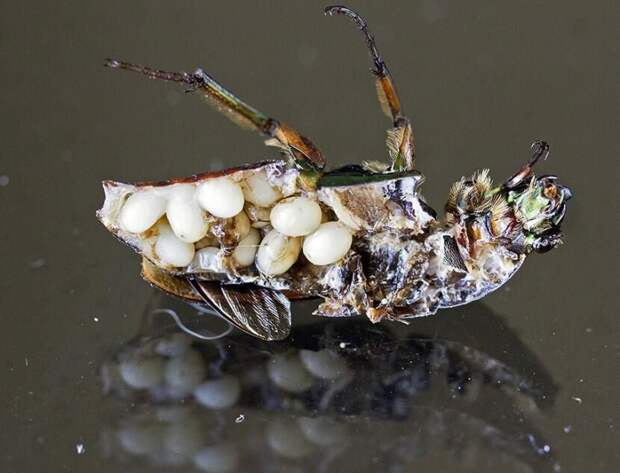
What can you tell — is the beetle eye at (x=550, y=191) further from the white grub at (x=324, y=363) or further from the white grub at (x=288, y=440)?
the white grub at (x=288, y=440)

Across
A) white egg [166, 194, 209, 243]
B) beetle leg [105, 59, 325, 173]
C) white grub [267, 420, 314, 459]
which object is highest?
beetle leg [105, 59, 325, 173]

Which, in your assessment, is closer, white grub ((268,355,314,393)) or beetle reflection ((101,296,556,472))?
beetle reflection ((101,296,556,472))

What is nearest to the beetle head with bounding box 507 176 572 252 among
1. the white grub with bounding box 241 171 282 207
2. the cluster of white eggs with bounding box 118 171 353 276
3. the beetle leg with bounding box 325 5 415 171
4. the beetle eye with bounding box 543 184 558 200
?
the beetle eye with bounding box 543 184 558 200

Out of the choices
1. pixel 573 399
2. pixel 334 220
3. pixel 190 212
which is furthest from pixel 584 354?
pixel 190 212

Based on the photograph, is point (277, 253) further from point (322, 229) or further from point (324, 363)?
point (324, 363)

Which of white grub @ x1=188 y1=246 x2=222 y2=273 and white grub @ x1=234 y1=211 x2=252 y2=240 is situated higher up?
white grub @ x1=234 y1=211 x2=252 y2=240

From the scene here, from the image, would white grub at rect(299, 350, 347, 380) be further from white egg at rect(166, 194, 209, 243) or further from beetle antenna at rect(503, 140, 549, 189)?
beetle antenna at rect(503, 140, 549, 189)

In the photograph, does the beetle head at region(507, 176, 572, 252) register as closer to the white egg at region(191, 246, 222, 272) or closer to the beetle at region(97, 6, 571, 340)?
the beetle at region(97, 6, 571, 340)
